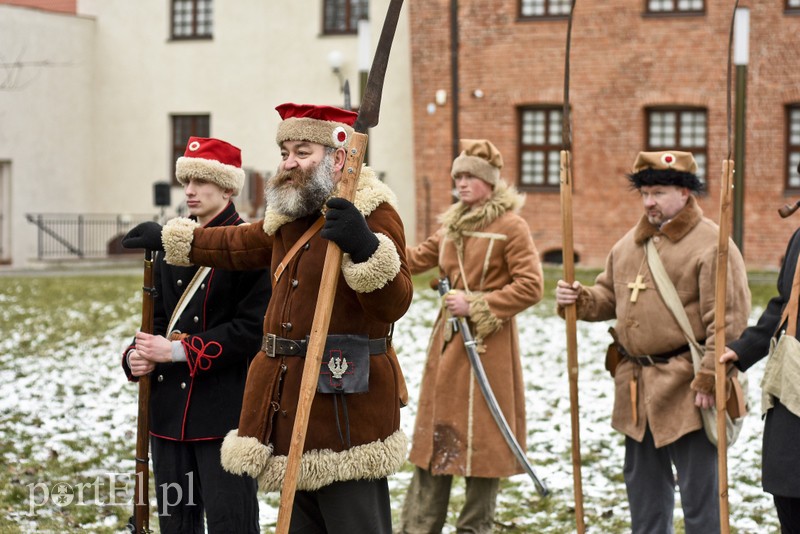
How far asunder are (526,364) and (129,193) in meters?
19.3

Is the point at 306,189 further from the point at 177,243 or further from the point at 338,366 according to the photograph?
the point at 177,243

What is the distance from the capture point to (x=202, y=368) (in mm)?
4996

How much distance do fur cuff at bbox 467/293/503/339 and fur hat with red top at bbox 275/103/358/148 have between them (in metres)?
2.52

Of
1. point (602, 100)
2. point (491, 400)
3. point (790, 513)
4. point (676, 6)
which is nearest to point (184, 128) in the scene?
point (602, 100)

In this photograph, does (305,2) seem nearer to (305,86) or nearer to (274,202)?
(305,86)

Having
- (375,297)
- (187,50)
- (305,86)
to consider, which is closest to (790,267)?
(375,297)

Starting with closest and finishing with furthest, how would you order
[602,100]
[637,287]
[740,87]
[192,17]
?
[637,287]
[740,87]
[602,100]
[192,17]

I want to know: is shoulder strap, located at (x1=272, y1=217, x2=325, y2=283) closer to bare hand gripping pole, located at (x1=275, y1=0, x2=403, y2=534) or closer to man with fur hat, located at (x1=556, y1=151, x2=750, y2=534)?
bare hand gripping pole, located at (x1=275, y1=0, x2=403, y2=534)

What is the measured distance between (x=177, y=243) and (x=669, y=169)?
239 centimetres

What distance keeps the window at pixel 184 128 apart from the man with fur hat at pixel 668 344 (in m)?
23.2

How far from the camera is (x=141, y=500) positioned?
5.35 meters

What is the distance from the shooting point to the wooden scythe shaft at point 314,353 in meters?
3.99

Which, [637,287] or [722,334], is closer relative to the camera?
[722,334]

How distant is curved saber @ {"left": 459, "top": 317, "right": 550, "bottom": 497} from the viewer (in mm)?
6671
